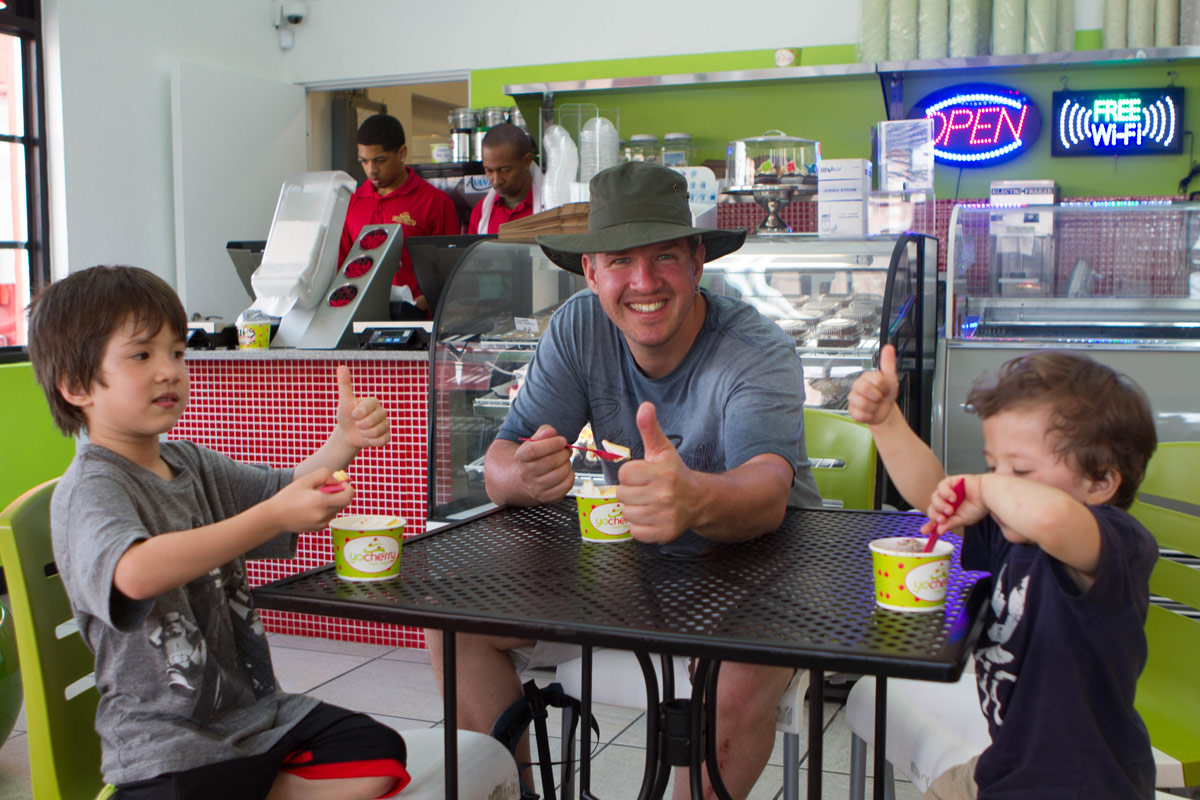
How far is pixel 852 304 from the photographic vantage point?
3.25 m

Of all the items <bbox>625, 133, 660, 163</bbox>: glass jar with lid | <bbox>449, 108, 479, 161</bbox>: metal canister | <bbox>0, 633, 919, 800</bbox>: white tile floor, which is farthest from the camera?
<bbox>449, 108, 479, 161</bbox>: metal canister

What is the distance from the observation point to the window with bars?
5.33m

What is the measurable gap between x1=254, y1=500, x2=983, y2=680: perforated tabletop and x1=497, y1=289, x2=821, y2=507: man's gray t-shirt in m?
0.21

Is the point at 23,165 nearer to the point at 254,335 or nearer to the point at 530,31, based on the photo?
the point at 254,335

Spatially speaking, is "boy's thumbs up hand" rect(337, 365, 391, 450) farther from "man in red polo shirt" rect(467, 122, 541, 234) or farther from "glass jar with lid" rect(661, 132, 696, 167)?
"glass jar with lid" rect(661, 132, 696, 167)

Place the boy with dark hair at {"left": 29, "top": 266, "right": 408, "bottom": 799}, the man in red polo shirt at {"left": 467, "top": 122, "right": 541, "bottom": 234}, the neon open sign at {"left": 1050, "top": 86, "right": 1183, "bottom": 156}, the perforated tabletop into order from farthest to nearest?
the neon open sign at {"left": 1050, "top": 86, "right": 1183, "bottom": 156} → the man in red polo shirt at {"left": 467, "top": 122, "right": 541, "bottom": 234} → the boy with dark hair at {"left": 29, "top": 266, "right": 408, "bottom": 799} → the perforated tabletop

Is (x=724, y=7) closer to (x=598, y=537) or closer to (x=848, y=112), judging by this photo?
(x=848, y=112)

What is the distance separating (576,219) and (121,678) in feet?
7.17

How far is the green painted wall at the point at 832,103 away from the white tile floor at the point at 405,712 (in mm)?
3696

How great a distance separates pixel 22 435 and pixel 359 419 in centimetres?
329

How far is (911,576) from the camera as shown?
1177 millimetres

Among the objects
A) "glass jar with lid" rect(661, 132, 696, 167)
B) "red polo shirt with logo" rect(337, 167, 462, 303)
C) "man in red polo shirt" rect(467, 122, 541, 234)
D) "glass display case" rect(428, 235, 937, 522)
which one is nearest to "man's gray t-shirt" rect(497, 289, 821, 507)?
"glass display case" rect(428, 235, 937, 522)

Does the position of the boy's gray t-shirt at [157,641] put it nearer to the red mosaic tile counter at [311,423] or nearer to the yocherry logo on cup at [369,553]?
the yocherry logo on cup at [369,553]

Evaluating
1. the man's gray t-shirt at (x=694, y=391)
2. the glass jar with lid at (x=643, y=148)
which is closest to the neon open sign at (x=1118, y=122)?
the glass jar with lid at (x=643, y=148)
